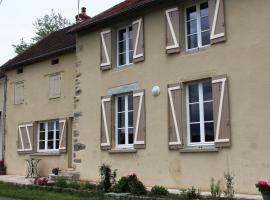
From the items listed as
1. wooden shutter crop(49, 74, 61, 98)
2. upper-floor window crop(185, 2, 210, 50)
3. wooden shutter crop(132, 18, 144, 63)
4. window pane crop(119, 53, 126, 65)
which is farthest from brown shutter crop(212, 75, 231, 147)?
wooden shutter crop(49, 74, 61, 98)

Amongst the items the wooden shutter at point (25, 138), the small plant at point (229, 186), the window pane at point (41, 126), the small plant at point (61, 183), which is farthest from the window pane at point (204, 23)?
the wooden shutter at point (25, 138)

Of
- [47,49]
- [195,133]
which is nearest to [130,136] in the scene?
[195,133]

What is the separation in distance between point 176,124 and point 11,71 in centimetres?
1076

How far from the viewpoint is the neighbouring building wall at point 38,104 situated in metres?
15.5

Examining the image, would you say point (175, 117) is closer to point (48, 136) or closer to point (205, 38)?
point (205, 38)

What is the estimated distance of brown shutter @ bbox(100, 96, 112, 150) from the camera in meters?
12.3

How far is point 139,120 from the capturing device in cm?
1143

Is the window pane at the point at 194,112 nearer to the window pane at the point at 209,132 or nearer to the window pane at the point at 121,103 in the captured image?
the window pane at the point at 209,132

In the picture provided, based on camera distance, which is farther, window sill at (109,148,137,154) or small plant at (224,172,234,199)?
window sill at (109,148,137,154)

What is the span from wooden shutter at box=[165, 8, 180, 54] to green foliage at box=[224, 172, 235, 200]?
12.0ft

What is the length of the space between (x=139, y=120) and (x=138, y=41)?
2.37 meters

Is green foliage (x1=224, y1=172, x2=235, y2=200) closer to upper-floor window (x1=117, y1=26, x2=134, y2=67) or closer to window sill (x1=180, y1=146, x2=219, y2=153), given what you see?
window sill (x1=180, y1=146, x2=219, y2=153)

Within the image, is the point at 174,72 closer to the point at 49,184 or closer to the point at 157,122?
the point at 157,122

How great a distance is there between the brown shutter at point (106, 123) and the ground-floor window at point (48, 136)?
3.86 meters
